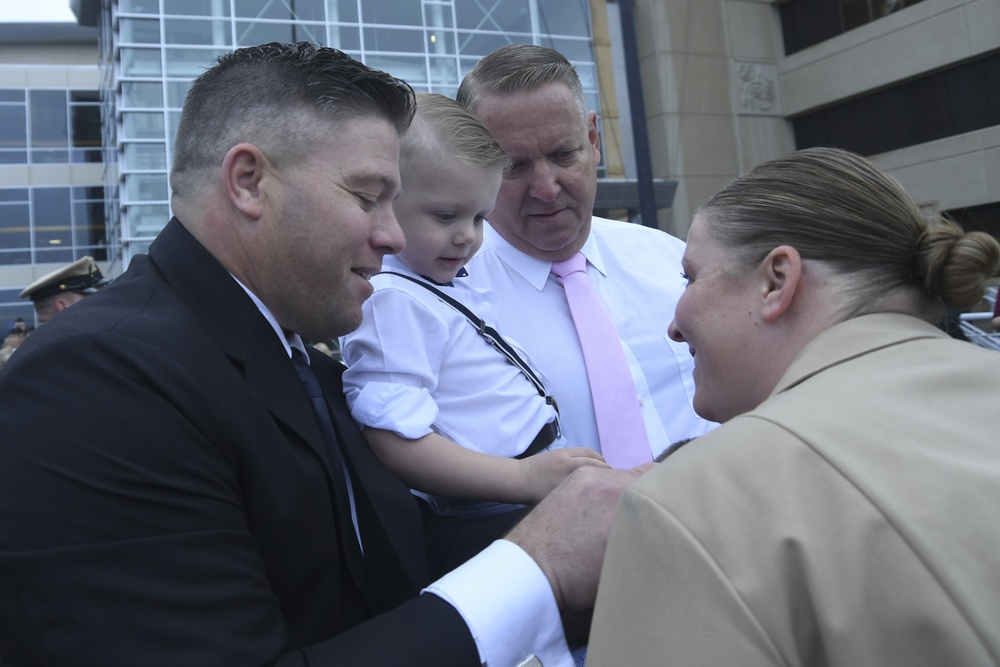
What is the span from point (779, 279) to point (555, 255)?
1394 mm

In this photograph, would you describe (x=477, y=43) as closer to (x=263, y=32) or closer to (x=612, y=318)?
(x=263, y=32)

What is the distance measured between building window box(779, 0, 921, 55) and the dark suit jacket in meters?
25.6

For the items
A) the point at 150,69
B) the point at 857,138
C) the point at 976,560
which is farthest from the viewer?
the point at 857,138

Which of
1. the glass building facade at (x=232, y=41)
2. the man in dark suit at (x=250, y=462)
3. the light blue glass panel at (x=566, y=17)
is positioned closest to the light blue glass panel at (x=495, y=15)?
the glass building facade at (x=232, y=41)

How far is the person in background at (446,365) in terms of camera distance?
6.70ft

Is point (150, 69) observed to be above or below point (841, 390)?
above

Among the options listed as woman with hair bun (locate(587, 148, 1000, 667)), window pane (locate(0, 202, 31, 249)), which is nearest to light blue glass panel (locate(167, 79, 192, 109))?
window pane (locate(0, 202, 31, 249))

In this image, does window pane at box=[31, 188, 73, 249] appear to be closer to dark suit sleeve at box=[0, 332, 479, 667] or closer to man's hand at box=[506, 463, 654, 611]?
dark suit sleeve at box=[0, 332, 479, 667]

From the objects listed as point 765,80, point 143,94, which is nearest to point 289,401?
point 143,94

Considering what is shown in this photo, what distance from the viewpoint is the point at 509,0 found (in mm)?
20266

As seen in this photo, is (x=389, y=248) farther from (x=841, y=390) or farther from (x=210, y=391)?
(x=841, y=390)

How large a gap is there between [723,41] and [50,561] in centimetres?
2643

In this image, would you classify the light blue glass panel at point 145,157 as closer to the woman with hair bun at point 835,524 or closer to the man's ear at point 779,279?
the man's ear at point 779,279

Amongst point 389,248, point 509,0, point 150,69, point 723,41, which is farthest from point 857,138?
point 389,248
